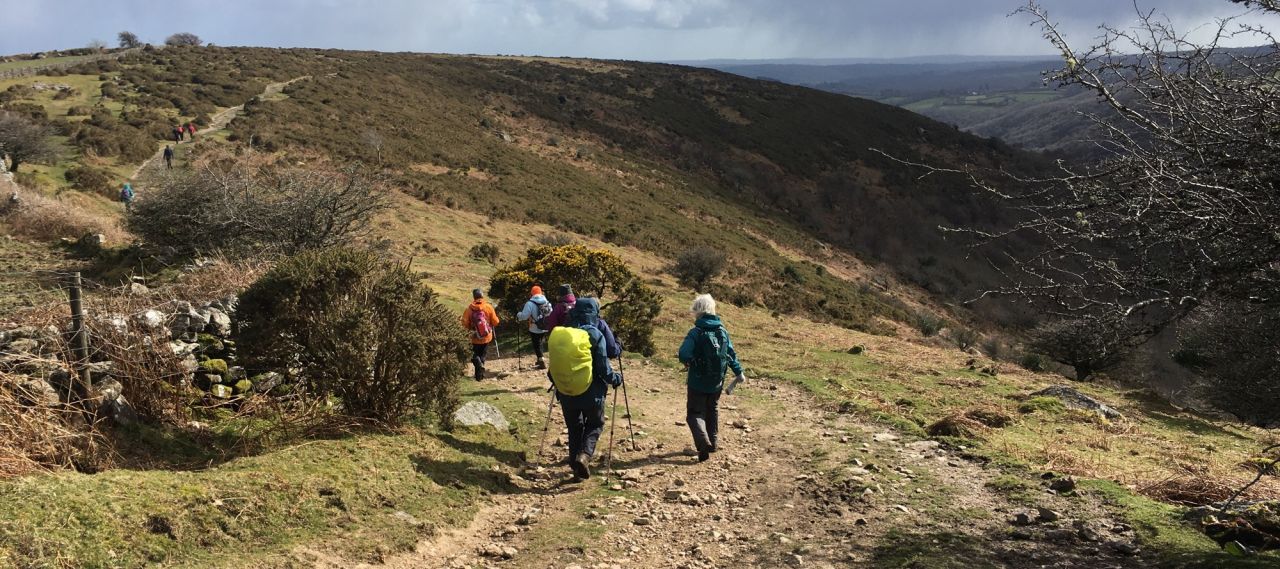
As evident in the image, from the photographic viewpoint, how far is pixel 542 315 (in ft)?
33.8

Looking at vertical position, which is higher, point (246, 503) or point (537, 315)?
point (537, 315)

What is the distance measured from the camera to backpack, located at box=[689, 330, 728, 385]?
23.5ft

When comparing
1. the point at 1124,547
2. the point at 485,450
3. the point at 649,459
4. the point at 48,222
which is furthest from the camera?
the point at 48,222

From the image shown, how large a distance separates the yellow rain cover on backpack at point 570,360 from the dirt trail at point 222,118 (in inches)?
958

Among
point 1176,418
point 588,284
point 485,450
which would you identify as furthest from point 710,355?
point 1176,418

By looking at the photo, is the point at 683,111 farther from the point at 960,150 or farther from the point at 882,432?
the point at 882,432

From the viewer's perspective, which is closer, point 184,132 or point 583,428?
point 583,428

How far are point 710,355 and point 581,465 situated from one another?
5.80 ft

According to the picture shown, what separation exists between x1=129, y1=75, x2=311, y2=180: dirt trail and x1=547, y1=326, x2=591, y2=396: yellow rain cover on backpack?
2434 centimetres

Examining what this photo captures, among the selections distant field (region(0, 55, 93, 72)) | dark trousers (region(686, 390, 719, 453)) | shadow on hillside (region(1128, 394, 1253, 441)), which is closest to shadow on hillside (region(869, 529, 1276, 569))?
dark trousers (region(686, 390, 719, 453))

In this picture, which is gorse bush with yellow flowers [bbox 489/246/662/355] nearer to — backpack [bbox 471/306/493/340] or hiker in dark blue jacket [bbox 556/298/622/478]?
backpack [bbox 471/306/493/340]

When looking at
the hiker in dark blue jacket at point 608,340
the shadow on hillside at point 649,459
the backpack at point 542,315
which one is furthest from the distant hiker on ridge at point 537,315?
the shadow on hillside at point 649,459

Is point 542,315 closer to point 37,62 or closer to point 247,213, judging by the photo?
point 247,213

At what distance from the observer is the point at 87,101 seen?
123ft
